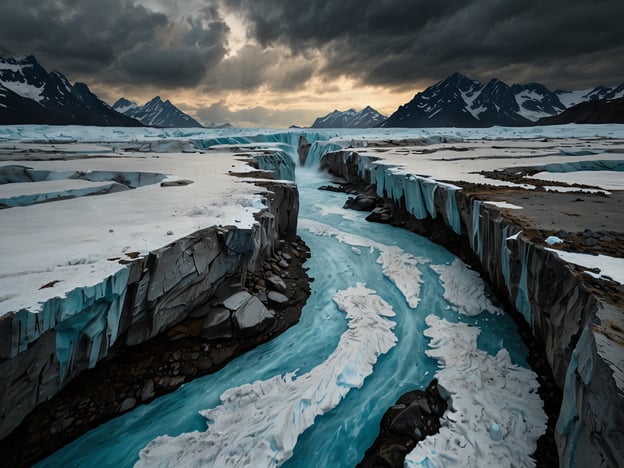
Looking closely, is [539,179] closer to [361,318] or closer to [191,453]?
[361,318]

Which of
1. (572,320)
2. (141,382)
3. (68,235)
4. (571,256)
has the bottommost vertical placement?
(141,382)

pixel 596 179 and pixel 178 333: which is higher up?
pixel 596 179

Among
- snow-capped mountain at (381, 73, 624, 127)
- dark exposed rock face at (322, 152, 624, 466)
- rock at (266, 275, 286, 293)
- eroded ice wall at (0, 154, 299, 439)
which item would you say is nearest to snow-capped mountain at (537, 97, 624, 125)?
snow-capped mountain at (381, 73, 624, 127)

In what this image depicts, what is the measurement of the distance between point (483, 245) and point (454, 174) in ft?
19.6

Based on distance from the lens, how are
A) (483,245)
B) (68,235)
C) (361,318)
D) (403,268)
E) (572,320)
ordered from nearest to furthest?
(572,320) → (68,235) → (361,318) → (483,245) → (403,268)

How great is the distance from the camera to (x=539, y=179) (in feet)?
38.9

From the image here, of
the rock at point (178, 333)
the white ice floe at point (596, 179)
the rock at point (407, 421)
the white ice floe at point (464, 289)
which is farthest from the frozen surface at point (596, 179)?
the rock at point (178, 333)

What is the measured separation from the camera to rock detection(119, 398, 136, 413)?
4762mm

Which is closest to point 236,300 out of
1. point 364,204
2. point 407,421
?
point 407,421

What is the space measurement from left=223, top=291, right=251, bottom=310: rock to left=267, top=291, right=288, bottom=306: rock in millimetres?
817

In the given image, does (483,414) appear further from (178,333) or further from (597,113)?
(597,113)

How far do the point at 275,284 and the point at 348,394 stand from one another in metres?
3.46

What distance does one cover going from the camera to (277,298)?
7.48m

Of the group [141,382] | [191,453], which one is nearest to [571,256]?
[191,453]
